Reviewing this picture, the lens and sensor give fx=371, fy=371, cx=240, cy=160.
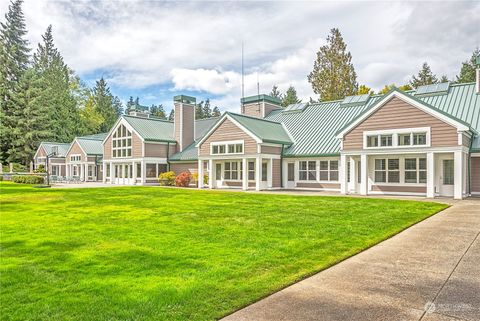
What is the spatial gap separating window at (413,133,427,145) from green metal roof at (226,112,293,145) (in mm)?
8902

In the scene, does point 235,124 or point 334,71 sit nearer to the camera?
point 235,124

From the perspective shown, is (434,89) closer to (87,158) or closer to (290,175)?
(290,175)

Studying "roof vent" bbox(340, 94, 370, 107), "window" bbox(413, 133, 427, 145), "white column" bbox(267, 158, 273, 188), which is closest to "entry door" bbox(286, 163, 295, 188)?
"white column" bbox(267, 158, 273, 188)

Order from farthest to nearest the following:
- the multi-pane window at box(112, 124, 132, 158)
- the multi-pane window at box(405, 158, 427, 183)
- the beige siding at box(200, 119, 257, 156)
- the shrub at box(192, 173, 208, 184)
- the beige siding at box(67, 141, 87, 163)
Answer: the beige siding at box(67, 141, 87, 163) < the multi-pane window at box(112, 124, 132, 158) < the shrub at box(192, 173, 208, 184) < the beige siding at box(200, 119, 257, 156) < the multi-pane window at box(405, 158, 427, 183)

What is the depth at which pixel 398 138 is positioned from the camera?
67.3 ft

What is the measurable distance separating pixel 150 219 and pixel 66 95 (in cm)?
6323

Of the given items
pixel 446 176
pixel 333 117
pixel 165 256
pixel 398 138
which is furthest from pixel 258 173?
pixel 165 256

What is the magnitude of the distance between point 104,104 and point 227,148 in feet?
199

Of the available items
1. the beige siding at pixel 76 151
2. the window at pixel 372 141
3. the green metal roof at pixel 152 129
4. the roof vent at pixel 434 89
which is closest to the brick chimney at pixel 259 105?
the green metal roof at pixel 152 129

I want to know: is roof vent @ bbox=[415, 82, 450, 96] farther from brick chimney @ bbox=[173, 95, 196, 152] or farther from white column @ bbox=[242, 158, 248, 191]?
brick chimney @ bbox=[173, 95, 196, 152]

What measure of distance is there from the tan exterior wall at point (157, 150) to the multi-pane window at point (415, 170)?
70.5ft

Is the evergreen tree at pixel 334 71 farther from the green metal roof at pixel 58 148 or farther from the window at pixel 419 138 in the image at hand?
the green metal roof at pixel 58 148

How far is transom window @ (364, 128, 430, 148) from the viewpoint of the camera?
1969cm

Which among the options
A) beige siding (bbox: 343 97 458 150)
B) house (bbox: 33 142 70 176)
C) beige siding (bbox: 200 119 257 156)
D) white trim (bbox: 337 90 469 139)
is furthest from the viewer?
house (bbox: 33 142 70 176)
